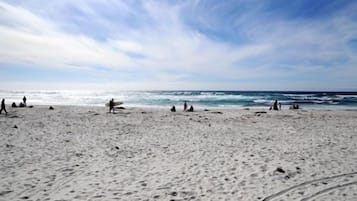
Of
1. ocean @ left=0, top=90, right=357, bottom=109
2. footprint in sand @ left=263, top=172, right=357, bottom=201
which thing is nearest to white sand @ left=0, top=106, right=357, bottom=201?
footprint in sand @ left=263, top=172, right=357, bottom=201

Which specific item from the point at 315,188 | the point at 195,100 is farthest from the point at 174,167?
the point at 195,100

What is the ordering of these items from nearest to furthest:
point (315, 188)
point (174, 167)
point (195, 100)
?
point (315, 188) → point (174, 167) → point (195, 100)

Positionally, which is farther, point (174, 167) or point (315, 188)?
point (174, 167)

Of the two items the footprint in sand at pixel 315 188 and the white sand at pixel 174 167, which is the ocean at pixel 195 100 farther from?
the footprint in sand at pixel 315 188

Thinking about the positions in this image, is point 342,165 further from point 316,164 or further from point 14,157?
point 14,157

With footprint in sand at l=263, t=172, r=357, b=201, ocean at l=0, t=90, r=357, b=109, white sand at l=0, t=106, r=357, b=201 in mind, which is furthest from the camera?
ocean at l=0, t=90, r=357, b=109

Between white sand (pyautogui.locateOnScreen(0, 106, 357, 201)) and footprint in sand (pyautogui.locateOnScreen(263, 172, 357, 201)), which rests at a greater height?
white sand (pyautogui.locateOnScreen(0, 106, 357, 201))

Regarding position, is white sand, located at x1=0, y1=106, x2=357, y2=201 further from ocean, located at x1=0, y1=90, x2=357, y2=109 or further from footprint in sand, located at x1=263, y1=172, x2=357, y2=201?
ocean, located at x1=0, y1=90, x2=357, y2=109

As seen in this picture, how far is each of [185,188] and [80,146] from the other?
4827 mm

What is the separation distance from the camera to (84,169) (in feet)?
19.2

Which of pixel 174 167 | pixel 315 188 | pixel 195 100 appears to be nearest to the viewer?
pixel 315 188

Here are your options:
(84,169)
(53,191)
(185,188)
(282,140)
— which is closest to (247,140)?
(282,140)

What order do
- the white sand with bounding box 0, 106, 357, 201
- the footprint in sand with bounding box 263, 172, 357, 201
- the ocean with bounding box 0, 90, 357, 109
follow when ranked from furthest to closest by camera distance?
the ocean with bounding box 0, 90, 357, 109 < the white sand with bounding box 0, 106, 357, 201 < the footprint in sand with bounding box 263, 172, 357, 201

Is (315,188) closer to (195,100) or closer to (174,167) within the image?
(174,167)
